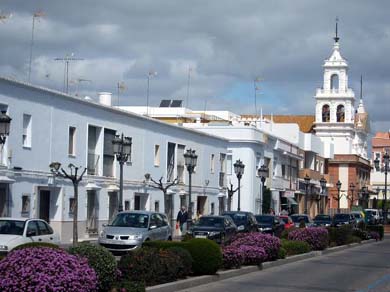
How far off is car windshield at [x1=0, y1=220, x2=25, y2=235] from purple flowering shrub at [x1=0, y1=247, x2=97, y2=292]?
1091cm

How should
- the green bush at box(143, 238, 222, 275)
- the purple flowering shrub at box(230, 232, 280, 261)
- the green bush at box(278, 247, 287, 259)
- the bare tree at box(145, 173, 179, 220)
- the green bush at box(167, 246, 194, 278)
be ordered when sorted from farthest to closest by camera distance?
the bare tree at box(145, 173, 179, 220)
the green bush at box(278, 247, 287, 259)
the purple flowering shrub at box(230, 232, 280, 261)
the green bush at box(143, 238, 222, 275)
the green bush at box(167, 246, 194, 278)

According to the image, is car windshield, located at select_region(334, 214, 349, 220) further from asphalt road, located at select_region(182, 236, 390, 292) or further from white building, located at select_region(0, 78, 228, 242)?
asphalt road, located at select_region(182, 236, 390, 292)

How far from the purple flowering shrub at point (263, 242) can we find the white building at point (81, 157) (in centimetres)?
1214

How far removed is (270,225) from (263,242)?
16.9 metres

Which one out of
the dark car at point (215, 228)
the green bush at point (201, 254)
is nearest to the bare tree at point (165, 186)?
the dark car at point (215, 228)

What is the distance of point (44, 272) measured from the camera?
13.6 meters

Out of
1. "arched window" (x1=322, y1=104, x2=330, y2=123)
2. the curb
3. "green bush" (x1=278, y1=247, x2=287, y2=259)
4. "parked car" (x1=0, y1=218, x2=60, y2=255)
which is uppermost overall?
"arched window" (x1=322, y1=104, x2=330, y2=123)

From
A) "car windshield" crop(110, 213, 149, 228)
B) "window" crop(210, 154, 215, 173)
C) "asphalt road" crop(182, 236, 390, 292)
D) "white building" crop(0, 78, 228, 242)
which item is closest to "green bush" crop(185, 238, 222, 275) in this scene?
"asphalt road" crop(182, 236, 390, 292)

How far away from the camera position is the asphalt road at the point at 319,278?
68.4 feet

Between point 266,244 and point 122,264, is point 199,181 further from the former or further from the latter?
point 122,264

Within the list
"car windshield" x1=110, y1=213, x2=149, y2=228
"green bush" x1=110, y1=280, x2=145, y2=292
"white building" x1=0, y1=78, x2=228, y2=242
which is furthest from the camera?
"white building" x1=0, y1=78, x2=228, y2=242

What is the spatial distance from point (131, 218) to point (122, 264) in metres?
A: 12.9

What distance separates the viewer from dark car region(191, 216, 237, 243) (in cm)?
3497

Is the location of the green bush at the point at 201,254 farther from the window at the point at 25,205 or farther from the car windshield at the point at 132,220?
the window at the point at 25,205
